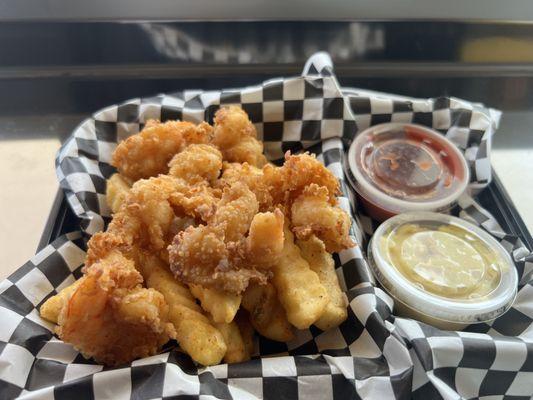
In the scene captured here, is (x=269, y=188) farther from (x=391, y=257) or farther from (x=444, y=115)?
(x=444, y=115)

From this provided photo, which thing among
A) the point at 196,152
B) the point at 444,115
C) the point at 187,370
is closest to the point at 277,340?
the point at 187,370

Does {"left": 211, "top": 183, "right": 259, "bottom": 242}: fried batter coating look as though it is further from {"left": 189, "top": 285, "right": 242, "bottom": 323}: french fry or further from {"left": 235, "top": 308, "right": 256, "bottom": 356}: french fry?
{"left": 235, "top": 308, "right": 256, "bottom": 356}: french fry

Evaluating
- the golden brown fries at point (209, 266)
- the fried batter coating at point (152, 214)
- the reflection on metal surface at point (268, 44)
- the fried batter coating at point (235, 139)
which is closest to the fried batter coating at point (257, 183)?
the golden brown fries at point (209, 266)

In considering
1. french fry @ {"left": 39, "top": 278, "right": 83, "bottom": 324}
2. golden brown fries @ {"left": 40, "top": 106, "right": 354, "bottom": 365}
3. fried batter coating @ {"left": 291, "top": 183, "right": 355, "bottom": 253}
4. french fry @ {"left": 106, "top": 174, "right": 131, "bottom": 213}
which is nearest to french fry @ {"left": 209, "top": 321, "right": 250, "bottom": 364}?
golden brown fries @ {"left": 40, "top": 106, "right": 354, "bottom": 365}

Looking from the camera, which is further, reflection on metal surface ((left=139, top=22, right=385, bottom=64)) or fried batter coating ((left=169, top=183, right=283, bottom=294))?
reflection on metal surface ((left=139, top=22, right=385, bottom=64))

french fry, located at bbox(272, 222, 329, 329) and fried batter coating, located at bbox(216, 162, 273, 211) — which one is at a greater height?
fried batter coating, located at bbox(216, 162, 273, 211)

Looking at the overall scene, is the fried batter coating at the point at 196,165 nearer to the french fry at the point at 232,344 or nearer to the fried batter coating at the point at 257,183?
the fried batter coating at the point at 257,183

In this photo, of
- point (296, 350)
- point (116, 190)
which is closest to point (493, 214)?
point (296, 350)
